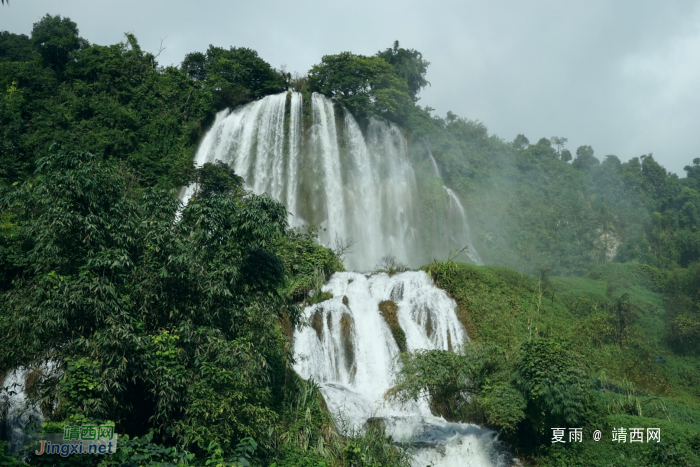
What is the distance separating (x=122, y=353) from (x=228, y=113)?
28.8 m

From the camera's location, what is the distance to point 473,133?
4828 centimetres

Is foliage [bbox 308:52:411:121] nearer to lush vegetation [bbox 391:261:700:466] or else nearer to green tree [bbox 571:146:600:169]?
lush vegetation [bbox 391:261:700:466]

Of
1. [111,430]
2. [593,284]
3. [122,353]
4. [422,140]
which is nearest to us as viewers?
[111,430]

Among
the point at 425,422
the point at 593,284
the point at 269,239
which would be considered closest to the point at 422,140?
the point at 593,284

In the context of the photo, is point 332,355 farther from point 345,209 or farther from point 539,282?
point 345,209

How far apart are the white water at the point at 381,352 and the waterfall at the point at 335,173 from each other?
33.5 ft

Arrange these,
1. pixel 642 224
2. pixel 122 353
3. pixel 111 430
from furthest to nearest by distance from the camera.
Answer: pixel 642 224, pixel 122 353, pixel 111 430

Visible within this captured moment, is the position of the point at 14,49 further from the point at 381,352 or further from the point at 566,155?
the point at 566,155

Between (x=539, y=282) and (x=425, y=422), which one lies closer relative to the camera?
(x=425, y=422)

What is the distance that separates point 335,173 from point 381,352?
17709mm

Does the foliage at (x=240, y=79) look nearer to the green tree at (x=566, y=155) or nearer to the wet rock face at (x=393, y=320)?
the wet rock face at (x=393, y=320)

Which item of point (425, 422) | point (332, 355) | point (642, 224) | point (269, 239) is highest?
point (642, 224)

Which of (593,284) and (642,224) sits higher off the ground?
(642,224)

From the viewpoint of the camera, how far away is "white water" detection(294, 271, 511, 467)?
50.0ft
